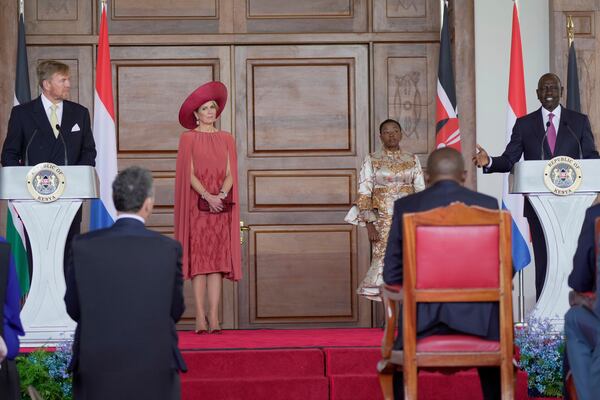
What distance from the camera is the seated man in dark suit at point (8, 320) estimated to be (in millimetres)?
4488

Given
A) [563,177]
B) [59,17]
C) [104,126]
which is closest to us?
[563,177]

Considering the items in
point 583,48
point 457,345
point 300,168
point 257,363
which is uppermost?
point 583,48

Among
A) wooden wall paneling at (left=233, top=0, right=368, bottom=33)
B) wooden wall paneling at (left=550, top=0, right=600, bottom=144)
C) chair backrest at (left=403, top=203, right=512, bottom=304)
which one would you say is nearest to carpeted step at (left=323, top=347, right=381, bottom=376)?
chair backrest at (left=403, top=203, right=512, bottom=304)

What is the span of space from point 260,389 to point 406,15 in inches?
164

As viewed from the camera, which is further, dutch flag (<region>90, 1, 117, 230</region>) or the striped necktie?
dutch flag (<region>90, 1, 117, 230</region>)

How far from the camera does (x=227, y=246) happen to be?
7.46 m

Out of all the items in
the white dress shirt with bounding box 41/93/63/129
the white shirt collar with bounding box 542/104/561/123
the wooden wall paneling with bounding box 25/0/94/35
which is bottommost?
the white shirt collar with bounding box 542/104/561/123

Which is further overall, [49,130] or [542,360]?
[49,130]

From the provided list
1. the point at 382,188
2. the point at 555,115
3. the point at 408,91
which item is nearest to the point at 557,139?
the point at 555,115

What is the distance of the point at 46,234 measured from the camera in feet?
21.7

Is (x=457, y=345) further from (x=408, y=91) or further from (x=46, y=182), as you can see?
(x=408, y=91)

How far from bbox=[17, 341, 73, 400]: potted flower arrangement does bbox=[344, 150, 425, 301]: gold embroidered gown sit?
2.61 meters

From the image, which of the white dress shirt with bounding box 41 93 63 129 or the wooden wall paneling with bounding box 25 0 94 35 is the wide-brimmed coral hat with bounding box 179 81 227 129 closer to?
the white dress shirt with bounding box 41 93 63 129

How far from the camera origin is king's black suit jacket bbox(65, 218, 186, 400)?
430 cm
